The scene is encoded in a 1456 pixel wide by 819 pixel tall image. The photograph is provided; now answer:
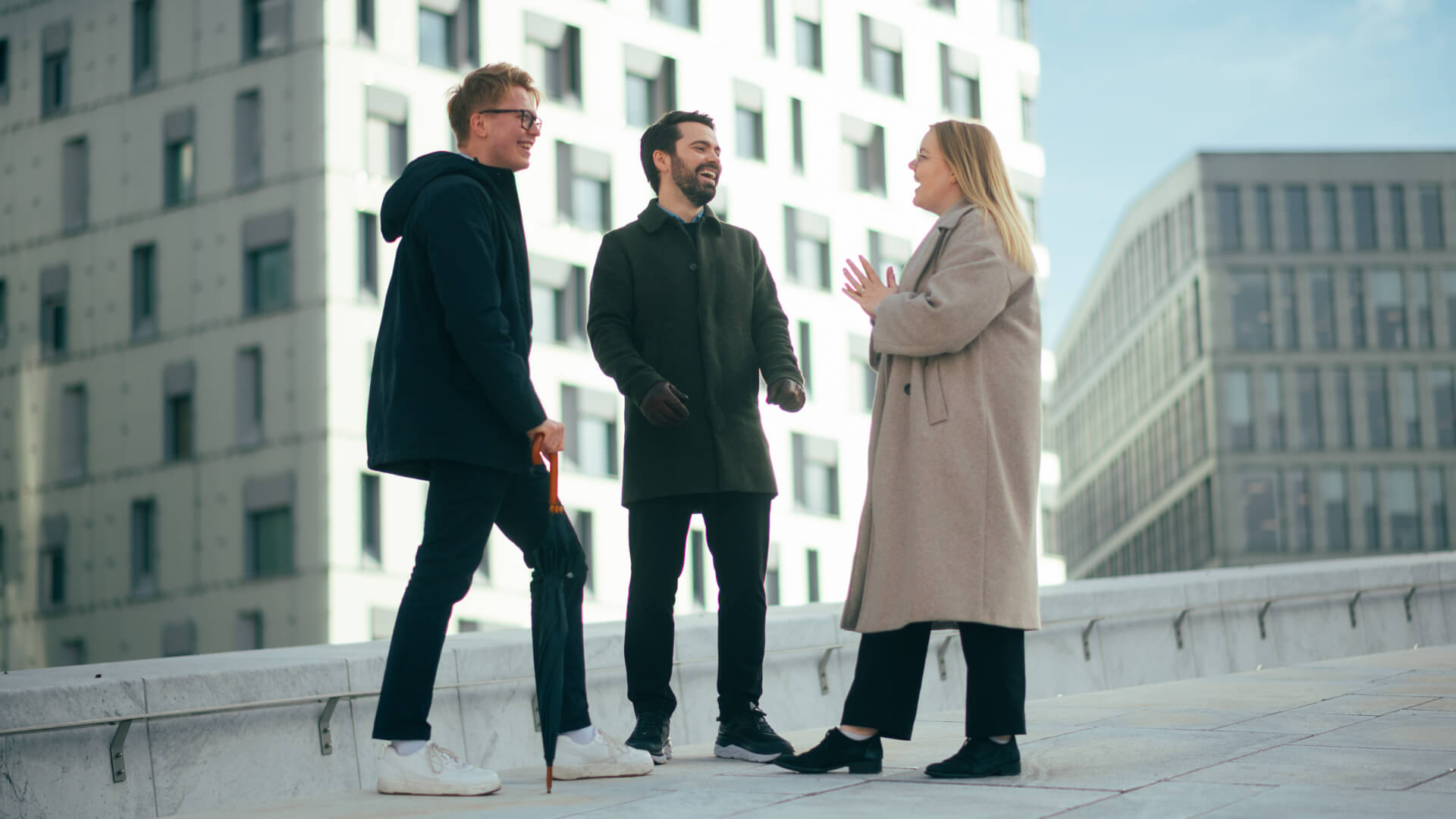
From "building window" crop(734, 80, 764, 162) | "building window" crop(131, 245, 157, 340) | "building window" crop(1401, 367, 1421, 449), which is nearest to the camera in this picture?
"building window" crop(131, 245, 157, 340)

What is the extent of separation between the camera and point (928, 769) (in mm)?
5410

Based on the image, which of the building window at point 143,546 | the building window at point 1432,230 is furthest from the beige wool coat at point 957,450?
the building window at point 1432,230

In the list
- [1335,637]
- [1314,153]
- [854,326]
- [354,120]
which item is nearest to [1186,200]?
[1314,153]

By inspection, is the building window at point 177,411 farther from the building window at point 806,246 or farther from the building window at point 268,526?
the building window at point 806,246

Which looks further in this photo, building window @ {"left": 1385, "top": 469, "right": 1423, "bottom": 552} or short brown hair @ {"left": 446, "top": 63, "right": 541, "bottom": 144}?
building window @ {"left": 1385, "top": 469, "right": 1423, "bottom": 552}

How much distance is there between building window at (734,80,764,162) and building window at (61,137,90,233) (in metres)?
14.7

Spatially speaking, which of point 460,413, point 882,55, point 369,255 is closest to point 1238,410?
point 882,55

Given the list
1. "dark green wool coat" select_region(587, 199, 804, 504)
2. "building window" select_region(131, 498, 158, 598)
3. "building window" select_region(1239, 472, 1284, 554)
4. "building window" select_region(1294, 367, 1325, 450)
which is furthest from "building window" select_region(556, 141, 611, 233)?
"building window" select_region(1294, 367, 1325, 450)

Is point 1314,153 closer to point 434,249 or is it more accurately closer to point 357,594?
point 357,594

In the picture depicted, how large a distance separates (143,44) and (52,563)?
36.3 ft

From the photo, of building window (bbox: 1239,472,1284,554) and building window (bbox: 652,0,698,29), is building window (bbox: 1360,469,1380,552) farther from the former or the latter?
building window (bbox: 652,0,698,29)

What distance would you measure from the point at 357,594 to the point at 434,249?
3048cm

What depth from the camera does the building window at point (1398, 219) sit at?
Answer: 72625 millimetres

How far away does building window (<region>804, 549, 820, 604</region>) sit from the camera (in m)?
44.5
